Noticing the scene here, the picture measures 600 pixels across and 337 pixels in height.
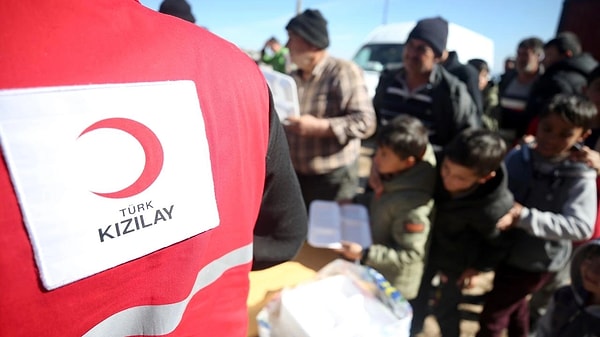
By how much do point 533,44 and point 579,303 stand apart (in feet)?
10.0

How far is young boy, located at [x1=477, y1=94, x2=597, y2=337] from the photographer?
1.54 m

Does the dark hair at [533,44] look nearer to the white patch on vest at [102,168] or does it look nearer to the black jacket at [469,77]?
the black jacket at [469,77]

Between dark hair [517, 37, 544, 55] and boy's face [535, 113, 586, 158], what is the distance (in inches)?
94.2

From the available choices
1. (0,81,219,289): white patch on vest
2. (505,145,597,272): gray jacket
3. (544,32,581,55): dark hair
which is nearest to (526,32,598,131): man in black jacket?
(544,32,581,55): dark hair

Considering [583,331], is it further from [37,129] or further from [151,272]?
[37,129]

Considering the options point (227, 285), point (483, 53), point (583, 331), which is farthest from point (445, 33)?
point (483, 53)

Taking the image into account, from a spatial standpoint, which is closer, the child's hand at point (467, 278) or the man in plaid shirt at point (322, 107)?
the child's hand at point (467, 278)

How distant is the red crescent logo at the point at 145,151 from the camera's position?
461mm

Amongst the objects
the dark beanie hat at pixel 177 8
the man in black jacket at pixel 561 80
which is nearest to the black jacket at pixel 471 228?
the man in black jacket at pixel 561 80

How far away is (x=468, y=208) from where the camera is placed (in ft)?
5.18

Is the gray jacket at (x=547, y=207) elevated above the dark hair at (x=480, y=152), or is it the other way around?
the dark hair at (x=480, y=152)

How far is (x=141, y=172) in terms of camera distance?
1.60 ft

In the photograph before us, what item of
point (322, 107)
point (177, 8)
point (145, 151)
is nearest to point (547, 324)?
point (322, 107)

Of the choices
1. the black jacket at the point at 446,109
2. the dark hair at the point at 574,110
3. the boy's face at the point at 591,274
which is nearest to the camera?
the boy's face at the point at 591,274
